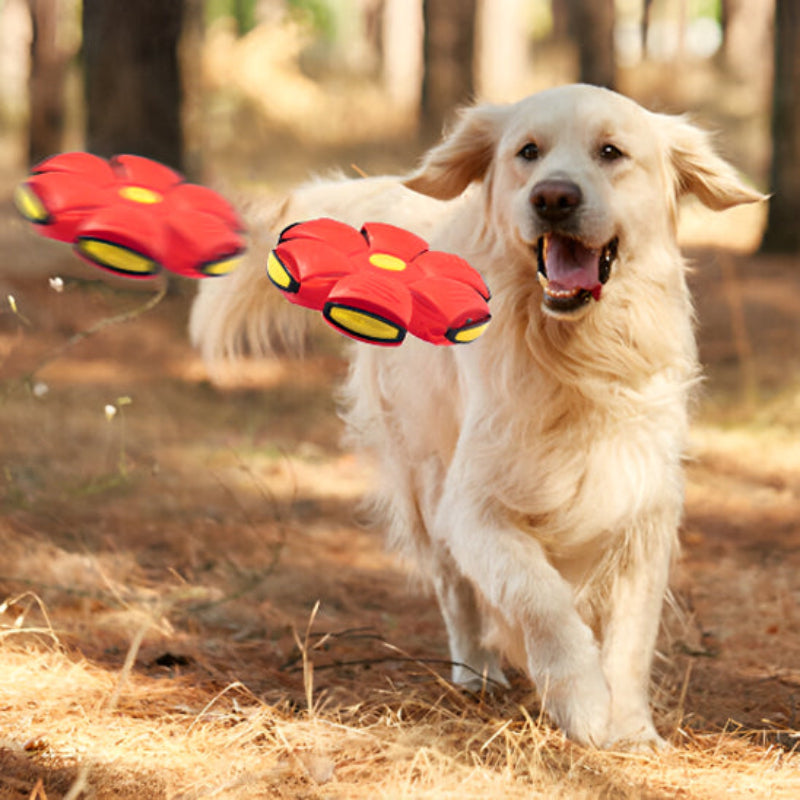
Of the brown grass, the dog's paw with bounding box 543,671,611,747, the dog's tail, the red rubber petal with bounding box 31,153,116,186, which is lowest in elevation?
the brown grass

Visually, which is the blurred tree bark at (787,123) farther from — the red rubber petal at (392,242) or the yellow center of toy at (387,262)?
the yellow center of toy at (387,262)

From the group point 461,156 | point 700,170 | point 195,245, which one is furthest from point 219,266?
point 700,170

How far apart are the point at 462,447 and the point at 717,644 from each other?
1.55m

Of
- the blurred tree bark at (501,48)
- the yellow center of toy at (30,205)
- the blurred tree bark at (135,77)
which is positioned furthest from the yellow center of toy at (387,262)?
the blurred tree bark at (501,48)

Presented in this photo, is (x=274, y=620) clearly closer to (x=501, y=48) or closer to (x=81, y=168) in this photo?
(x=81, y=168)

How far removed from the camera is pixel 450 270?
9.55ft

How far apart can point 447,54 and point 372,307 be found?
43.1ft

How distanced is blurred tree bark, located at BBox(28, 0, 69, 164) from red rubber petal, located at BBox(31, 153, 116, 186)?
1268 centimetres

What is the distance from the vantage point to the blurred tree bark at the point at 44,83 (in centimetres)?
1491

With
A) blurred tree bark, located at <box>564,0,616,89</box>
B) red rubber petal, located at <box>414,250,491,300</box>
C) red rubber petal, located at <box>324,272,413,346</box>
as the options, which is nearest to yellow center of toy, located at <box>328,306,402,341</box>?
red rubber petal, located at <box>324,272,413,346</box>

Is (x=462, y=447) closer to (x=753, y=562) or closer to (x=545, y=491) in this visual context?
(x=545, y=491)

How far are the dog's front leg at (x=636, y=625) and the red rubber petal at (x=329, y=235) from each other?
118 cm

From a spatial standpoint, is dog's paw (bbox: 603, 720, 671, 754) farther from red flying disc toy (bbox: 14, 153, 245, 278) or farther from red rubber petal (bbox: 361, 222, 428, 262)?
red flying disc toy (bbox: 14, 153, 245, 278)

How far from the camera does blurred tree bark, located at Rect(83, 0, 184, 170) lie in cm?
817
